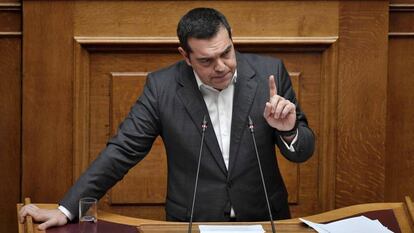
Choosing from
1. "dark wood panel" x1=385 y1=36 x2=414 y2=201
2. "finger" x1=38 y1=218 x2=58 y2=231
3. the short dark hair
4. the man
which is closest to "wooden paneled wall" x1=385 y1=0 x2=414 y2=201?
"dark wood panel" x1=385 y1=36 x2=414 y2=201

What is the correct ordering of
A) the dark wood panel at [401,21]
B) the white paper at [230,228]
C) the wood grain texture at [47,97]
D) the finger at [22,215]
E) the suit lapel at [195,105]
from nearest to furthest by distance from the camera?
1. the white paper at [230,228]
2. the finger at [22,215]
3. the suit lapel at [195,105]
4. the wood grain texture at [47,97]
5. the dark wood panel at [401,21]

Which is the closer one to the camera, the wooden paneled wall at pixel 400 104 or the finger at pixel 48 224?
the finger at pixel 48 224

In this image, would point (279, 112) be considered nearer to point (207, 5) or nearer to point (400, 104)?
point (207, 5)

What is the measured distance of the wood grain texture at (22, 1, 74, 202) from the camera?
3000mm

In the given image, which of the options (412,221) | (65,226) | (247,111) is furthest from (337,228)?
(65,226)

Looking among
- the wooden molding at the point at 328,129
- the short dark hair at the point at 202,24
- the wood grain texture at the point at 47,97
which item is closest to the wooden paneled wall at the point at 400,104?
the wooden molding at the point at 328,129

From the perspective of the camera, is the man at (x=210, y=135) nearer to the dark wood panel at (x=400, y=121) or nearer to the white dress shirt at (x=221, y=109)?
the white dress shirt at (x=221, y=109)

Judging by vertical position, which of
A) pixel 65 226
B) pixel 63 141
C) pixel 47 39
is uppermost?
pixel 47 39

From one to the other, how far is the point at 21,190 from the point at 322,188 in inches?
39.3

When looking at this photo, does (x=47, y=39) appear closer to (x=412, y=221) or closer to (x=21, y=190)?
(x=21, y=190)

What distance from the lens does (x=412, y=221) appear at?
7.31 feet

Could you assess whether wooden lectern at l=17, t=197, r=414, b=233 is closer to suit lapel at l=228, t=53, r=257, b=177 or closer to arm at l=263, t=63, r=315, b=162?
arm at l=263, t=63, r=315, b=162

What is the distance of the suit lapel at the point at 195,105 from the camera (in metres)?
2.48

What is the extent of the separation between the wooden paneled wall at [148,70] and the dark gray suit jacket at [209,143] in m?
0.50
